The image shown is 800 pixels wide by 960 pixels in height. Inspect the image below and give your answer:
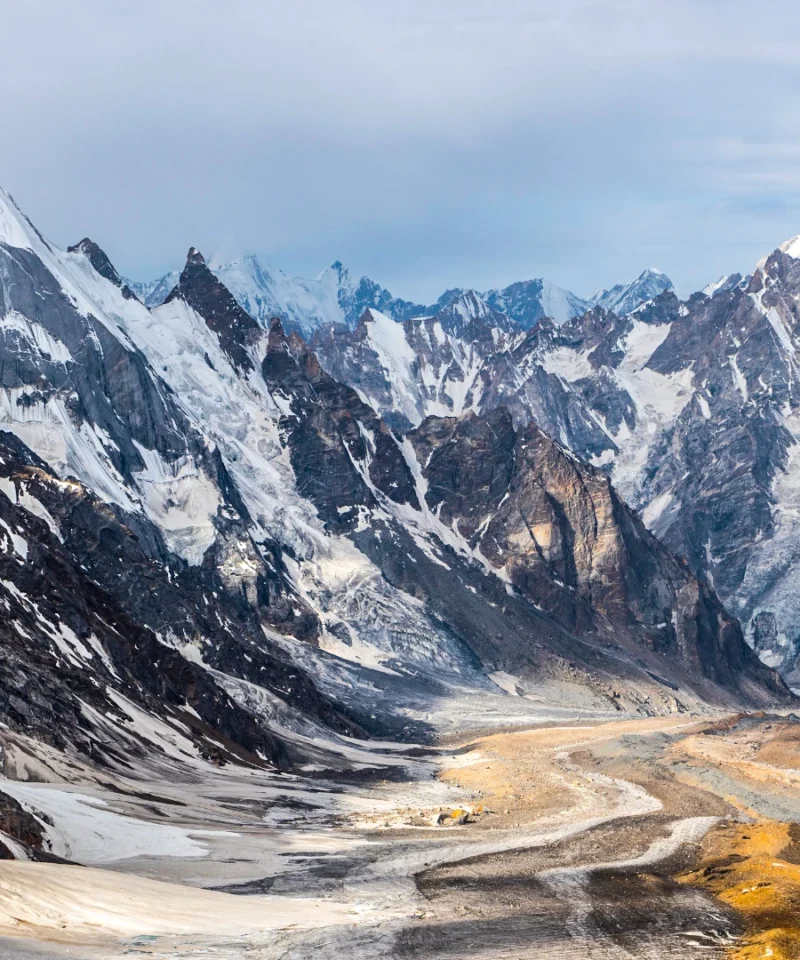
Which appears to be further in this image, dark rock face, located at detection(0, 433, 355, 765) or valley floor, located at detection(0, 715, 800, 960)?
dark rock face, located at detection(0, 433, 355, 765)

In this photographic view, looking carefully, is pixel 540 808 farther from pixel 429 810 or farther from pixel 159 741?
pixel 159 741

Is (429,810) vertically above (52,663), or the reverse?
(52,663)

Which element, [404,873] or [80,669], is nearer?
[404,873]

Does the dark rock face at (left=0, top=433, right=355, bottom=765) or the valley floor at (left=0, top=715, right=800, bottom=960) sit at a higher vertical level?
the dark rock face at (left=0, top=433, right=355, bottom=765)

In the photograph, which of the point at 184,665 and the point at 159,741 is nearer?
the point at 159,741

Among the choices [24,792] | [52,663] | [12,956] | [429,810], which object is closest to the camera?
[12,956]

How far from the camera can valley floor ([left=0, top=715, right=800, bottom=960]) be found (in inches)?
2067

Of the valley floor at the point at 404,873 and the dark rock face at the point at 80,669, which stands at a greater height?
the dark rock face at the point at 80,669

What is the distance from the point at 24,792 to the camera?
8388cm

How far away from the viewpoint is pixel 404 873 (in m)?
79.3

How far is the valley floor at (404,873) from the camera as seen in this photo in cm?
5250

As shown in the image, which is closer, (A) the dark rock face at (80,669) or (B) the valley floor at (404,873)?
(B) the valley floor at (404,873)

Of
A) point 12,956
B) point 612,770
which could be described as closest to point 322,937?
point 12,956

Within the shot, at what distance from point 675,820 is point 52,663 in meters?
65.9
